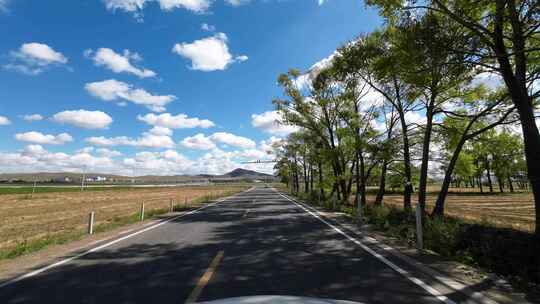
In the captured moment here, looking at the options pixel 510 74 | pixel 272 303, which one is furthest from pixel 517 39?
pixel 272 303

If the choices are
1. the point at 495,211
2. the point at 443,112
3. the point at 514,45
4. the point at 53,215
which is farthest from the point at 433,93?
the point at 53,215

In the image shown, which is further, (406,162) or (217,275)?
(406,162)

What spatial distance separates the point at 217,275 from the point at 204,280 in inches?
14.1

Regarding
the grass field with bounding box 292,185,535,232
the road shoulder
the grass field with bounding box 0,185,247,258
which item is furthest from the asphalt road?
the grass field with bounding box 292,185,535,232

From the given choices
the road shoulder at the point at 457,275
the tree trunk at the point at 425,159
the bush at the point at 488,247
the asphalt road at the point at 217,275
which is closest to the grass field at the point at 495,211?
the tree trunk at the point at 425,159

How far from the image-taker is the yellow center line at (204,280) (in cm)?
464

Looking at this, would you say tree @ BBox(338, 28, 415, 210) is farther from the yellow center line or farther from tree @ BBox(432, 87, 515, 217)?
the yellow center line

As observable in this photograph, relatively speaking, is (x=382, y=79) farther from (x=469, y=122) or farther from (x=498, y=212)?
(x=498, y=212)

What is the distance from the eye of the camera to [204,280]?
18.1 ft

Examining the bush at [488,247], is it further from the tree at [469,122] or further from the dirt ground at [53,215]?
the dirt ground at [53,215]

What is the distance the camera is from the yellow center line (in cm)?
464

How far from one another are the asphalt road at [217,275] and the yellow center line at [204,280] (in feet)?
0.05

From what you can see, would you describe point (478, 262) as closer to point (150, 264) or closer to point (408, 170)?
point (150, 264)

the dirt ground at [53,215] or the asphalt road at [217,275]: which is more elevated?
the asphalt road at [217,275]
